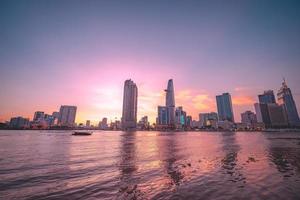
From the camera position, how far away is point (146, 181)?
14.8 metres

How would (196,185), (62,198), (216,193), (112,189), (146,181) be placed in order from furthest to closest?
(146,181), (196,185), (112,189), (216,193), (62,198)

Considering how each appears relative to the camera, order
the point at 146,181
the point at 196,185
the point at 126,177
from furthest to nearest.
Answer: the point at 126,177
the point at 146,181
the point at 196,185

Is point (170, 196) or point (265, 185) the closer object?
point (170, 196)

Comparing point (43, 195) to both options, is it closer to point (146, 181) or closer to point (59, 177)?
point (59, 177)

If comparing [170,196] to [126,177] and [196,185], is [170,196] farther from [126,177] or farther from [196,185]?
[126,177]

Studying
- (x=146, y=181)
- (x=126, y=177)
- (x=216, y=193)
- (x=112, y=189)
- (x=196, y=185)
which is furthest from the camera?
(x=126, y=177)

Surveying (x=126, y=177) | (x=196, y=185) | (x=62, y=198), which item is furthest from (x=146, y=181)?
(x=62, y=198)

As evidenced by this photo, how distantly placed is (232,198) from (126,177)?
931 centimetres

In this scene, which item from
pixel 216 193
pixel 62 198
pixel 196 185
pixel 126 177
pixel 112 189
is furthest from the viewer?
pixel 126 177

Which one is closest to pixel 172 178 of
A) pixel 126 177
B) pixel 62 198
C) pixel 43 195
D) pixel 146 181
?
pixel 146 181

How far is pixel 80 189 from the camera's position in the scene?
1259 cm

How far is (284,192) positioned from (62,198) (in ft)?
51.7

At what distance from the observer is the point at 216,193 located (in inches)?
466

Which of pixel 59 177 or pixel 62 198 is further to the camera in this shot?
pixel 59 177
